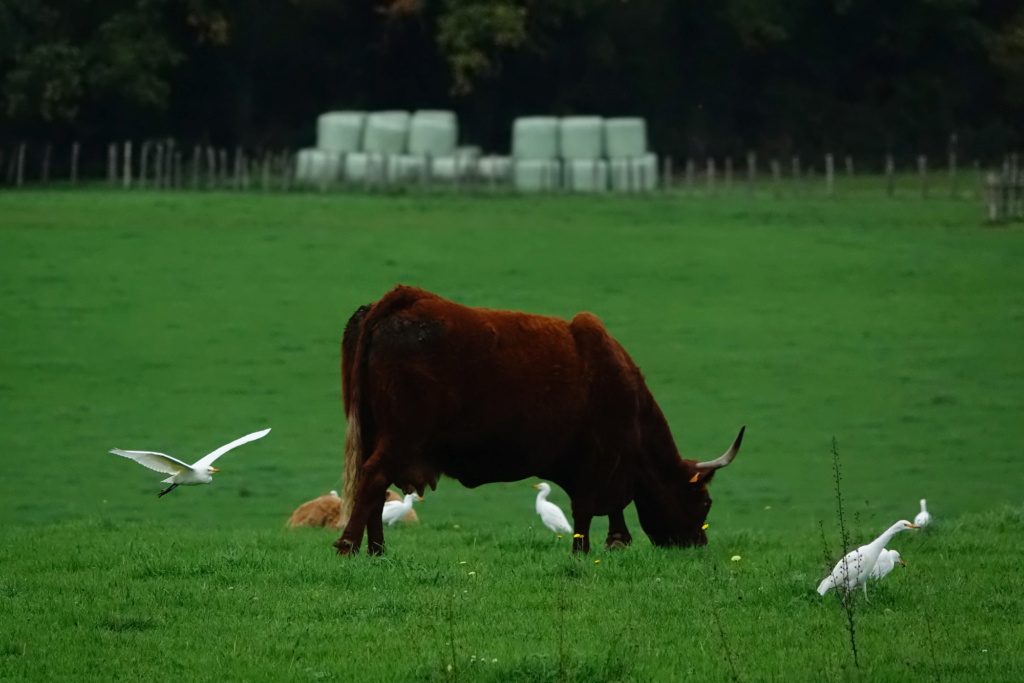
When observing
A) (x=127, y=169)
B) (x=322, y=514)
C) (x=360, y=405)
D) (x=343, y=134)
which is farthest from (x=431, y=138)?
(x=360, y=405)

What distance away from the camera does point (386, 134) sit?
4003 cm

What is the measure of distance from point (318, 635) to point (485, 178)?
31.0 metres

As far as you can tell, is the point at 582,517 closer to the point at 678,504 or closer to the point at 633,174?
the point at 678,504

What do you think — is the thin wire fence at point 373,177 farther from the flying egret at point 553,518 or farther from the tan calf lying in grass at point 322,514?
the flying egret at point 553,518

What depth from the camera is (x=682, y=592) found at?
9297 mm

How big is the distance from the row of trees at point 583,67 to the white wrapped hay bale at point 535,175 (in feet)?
Result: 13.4

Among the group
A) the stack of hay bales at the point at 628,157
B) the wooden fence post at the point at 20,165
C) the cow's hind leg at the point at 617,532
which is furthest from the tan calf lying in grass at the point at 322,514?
the wooden fence post at the point at 20,165

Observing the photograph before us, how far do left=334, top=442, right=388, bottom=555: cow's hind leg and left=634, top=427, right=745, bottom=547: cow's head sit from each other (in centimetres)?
197

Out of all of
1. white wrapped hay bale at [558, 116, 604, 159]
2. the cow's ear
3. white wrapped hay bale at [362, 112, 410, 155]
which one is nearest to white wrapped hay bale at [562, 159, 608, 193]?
white wrapped hay bale at [558, 116, 604, 159]

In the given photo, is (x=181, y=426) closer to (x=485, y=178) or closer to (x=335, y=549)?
(x=335, y=549)

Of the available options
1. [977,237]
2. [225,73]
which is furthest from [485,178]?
[977,237]

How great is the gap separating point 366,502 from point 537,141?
100ft

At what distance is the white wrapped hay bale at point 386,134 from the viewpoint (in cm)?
3997

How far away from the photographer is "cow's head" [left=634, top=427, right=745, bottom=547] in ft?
37.4
